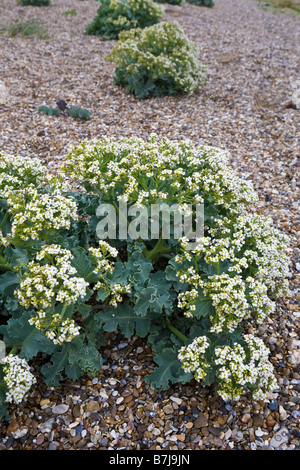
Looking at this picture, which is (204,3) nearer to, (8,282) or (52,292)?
(8,282)

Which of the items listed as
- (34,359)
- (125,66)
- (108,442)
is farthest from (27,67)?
(108,442)

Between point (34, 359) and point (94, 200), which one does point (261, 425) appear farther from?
point (94, 200)

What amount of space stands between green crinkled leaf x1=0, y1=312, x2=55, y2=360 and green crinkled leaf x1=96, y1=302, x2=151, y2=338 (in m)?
0.38

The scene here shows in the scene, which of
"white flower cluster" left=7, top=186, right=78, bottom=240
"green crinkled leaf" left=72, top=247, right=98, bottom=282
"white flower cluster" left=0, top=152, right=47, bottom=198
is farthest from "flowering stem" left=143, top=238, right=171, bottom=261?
"white flower cluster" left=0, top=152, right=47, bottom=198

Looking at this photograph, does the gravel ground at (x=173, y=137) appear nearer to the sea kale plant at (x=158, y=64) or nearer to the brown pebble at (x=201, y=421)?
the brown pebble at (x=201, y=421)

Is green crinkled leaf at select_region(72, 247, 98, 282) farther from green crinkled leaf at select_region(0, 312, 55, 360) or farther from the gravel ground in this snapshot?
the gravel ground

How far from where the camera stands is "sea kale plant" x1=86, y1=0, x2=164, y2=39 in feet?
28.3

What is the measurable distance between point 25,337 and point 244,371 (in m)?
1.36

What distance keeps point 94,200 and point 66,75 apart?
5.07 meters

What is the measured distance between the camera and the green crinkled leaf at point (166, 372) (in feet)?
7.89

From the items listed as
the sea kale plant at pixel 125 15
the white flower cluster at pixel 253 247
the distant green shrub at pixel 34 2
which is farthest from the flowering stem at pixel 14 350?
the distant green shrub at pixel 34 2

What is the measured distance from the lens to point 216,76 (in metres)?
7.43

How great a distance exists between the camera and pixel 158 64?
20.1 ft
